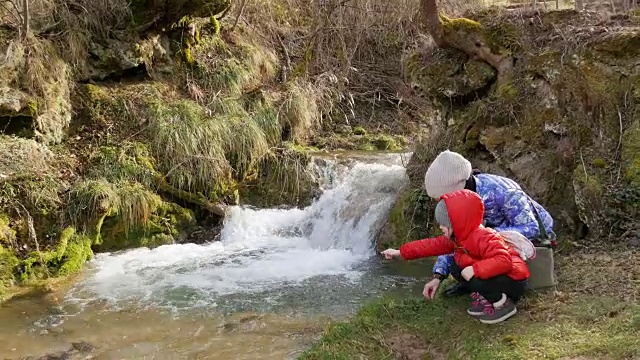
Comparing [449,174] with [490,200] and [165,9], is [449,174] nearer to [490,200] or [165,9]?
[490,200]

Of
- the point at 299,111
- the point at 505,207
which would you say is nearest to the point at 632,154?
the point at 505,207

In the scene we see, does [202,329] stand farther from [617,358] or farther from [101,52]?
[101,52]

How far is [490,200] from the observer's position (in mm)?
3754

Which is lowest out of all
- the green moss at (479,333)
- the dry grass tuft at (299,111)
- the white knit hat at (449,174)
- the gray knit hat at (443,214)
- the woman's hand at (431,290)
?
the green moss at (479,333)

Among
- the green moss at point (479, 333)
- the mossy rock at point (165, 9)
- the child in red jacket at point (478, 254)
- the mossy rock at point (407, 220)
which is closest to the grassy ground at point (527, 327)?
the green moss at point (479, 333)

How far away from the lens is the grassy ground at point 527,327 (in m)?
3.17

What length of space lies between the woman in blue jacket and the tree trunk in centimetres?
302

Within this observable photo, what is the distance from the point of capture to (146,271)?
7.03 m

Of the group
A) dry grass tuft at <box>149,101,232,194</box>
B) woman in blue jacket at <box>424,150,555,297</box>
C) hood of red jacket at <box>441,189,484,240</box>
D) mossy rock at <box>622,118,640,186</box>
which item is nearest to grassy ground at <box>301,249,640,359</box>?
woman in blue jacket at <box>424,150,555,297</box>

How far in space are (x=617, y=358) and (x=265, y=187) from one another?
681 cm

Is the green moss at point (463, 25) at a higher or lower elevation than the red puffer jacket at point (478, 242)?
higher

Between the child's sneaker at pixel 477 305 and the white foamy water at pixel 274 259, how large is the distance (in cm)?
243

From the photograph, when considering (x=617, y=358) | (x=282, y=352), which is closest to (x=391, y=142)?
(x=282, y=352)

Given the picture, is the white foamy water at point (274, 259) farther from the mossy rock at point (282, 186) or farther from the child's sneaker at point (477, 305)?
the child's sneaker at point (477, 305)
